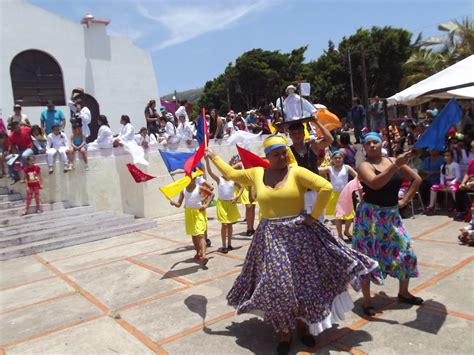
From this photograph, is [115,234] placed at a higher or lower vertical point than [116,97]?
lower

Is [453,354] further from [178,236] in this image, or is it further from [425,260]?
[178,236]

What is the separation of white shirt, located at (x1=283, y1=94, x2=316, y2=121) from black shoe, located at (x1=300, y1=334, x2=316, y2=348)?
7.22ft

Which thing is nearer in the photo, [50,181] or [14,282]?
[14,282]

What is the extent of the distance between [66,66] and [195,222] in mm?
13673

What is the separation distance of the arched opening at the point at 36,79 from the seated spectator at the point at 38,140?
591 cm

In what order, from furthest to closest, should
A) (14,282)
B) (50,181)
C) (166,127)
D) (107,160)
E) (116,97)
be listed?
1. (116,97)
2. (166,127)
3. (107,160)
4. (50,181)
5. (14,282)

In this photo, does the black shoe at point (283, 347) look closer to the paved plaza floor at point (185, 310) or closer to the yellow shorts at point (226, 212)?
the paved plaza floor at point (185, 310)

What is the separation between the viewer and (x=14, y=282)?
6.28 metres

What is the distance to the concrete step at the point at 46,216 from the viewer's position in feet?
29.4

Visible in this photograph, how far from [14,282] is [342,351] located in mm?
5314

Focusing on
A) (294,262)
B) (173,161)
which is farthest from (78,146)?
(294,262)

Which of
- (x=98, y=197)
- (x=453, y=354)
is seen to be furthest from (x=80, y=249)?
(x=453, y=354)

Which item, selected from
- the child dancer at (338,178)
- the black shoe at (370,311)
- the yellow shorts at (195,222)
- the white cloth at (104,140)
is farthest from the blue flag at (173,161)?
the white cloth at (104,140)

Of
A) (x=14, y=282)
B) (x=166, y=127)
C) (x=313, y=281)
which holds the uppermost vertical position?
(x=166, y=127)
